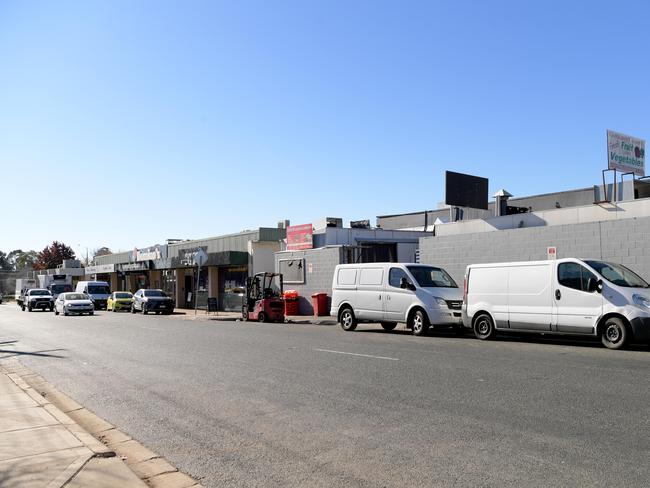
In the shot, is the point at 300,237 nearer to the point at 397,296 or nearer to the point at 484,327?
the point at 397,296

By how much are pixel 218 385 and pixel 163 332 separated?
37.6ft

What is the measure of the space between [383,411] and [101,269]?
60.0 metres

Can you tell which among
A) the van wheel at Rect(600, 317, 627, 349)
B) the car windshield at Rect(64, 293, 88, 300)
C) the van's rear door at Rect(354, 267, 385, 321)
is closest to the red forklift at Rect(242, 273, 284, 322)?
the van's rear door at Rect(354, 267, 385, 321)

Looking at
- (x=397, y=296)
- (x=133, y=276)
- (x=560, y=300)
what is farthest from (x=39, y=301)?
(x=560, y=300)

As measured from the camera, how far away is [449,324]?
16906 millimetres

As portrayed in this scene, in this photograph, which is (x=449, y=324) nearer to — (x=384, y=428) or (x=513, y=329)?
(x=513, y=329)

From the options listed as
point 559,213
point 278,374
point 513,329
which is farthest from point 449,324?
point 278,374

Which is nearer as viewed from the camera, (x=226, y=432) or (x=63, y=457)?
(x=63, y=457)

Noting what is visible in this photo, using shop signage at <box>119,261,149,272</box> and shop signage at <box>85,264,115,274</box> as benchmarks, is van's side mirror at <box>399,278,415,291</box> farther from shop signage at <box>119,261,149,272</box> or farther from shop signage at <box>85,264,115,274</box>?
shop signage at <box>85,264,115,274</box>

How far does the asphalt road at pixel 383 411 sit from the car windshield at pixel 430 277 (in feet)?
13.0

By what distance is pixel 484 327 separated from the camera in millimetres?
15703

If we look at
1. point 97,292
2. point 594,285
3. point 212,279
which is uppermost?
point 212,279

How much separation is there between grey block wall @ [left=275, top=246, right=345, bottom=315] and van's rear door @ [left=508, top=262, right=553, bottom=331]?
1306 centimetres

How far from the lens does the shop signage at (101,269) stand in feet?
195
